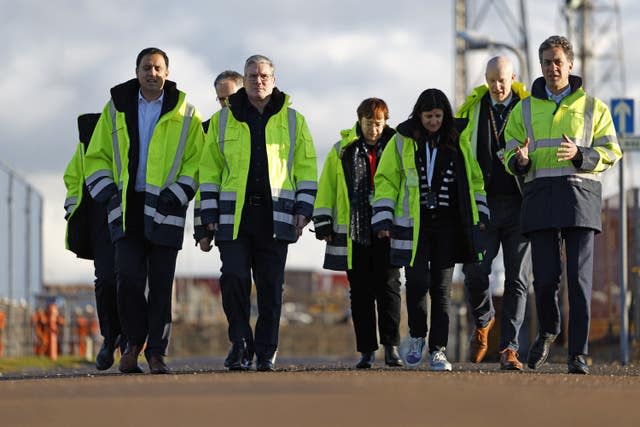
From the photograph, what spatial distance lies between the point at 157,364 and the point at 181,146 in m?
1.46

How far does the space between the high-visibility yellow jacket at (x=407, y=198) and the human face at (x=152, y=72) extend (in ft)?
5.36

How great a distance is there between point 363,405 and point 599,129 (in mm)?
3817

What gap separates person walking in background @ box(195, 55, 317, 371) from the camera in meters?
12.7

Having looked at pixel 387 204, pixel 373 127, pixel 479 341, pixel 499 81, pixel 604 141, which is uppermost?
pixel 499 81

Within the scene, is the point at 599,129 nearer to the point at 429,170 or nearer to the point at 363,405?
the point at 429,170

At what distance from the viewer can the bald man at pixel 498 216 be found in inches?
531

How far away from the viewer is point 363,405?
9320 millimetres

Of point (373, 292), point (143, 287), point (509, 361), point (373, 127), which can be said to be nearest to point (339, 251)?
point (373, 292)

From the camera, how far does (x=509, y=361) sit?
13.1 m

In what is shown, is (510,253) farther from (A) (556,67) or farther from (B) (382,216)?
(A) (556,67)

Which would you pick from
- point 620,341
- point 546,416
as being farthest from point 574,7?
point 546,416

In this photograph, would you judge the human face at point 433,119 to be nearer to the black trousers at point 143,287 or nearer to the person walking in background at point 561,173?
the person walking in background at point 561,173

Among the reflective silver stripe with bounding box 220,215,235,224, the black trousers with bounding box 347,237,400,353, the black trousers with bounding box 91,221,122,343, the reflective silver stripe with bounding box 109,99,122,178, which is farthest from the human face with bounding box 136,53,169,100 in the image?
the black trousers with bounding box 347,237,400,353

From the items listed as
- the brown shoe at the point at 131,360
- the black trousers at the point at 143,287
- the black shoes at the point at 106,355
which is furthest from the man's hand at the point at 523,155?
the black shoes at the point at 106,355
